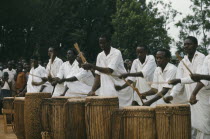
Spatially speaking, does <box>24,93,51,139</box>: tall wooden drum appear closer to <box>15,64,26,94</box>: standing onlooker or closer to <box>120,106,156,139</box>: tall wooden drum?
<box>120,106,156,139</box>: tall wooden drum

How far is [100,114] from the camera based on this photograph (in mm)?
5945

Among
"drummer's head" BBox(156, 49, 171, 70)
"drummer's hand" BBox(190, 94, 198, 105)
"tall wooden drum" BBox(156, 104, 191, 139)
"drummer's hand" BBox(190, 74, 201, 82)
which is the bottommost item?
"tall wooden drum" BBox(156, 104, 191, 139)

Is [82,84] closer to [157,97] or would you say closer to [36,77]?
[36,77]

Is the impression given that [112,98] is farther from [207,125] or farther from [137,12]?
[137,12]

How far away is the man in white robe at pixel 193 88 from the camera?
6230 mm

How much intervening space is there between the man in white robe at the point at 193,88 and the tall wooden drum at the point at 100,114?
3.15 feet

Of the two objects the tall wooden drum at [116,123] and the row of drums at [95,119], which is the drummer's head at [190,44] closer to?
the row of drums at [95,119]

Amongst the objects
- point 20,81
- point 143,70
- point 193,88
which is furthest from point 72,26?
point 193,88

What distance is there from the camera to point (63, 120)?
6.73m

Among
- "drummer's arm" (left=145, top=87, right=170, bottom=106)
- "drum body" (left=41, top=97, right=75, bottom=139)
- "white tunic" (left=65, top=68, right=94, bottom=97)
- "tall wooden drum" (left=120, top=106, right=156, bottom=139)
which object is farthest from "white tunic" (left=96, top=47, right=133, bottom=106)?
"tall wooden drum" (left=120, top=106, right=156, bottom=139)

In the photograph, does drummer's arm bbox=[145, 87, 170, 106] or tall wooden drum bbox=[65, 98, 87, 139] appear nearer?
drummer's arm bbox=[145, 87, 170, 106]

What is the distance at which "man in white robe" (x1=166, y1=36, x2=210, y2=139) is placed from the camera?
20.4 feet

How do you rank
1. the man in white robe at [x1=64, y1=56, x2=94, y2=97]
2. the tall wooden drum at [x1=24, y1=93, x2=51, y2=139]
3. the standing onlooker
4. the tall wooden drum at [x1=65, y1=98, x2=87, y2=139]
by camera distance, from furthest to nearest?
the standing onlooker
the man in white robe at [x1=64, y1=56, x2=94, y2=97]
the tall wooden drum at [x1=24, y1=93, x2=51, y2=139]
the tall wooden drum at [x1=65, y1=98, x2=87, y2=139]

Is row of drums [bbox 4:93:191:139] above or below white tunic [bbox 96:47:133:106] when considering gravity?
below
